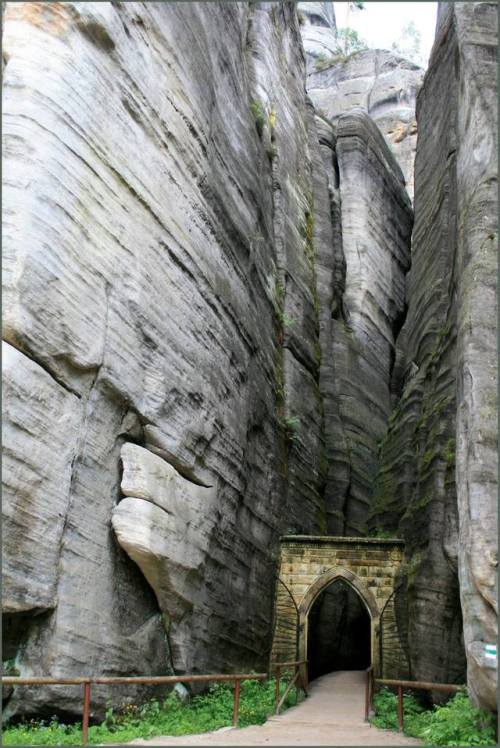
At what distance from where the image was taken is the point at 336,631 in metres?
25.2

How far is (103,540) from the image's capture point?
10938mm

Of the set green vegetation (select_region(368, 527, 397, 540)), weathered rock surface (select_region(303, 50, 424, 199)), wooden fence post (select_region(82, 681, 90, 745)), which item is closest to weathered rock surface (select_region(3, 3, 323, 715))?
wooden fence post (select_region(82, 681, 90, 745))

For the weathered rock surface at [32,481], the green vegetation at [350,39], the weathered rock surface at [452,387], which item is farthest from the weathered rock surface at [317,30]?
the weathered rock surface at [32,481]

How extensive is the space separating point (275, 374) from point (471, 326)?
9.20m

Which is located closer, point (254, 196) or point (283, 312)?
point (254, 196)

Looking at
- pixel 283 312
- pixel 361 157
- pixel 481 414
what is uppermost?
pixel 361 157

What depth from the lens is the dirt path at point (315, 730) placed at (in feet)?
31.4

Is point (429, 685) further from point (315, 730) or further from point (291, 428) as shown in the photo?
point (291, 428)

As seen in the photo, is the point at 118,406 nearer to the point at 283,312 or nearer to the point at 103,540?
the point at 103,540

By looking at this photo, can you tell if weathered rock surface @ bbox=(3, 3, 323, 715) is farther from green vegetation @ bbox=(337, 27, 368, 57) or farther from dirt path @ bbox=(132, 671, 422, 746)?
green vegetation @ bbox=(337, 27, 368, 57)

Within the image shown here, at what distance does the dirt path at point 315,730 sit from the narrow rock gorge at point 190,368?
1532 mm

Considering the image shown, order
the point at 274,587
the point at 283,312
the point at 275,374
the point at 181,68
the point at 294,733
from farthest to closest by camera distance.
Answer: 1. the point at 283,312
2. the point at 275,374
3. the point at 274,587
4. the point at 181,68
5. the point at 294,733

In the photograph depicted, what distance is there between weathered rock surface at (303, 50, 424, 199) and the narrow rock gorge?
44.8 ft

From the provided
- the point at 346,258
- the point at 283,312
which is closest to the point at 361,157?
the point at 346,258
